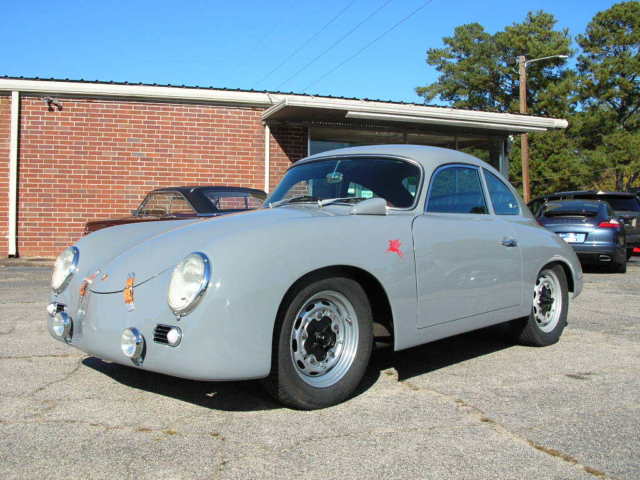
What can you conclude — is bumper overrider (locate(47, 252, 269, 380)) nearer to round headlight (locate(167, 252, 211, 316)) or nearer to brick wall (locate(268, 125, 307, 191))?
round headlight (locate(167, 252, 211, 316))

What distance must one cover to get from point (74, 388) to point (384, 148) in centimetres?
247

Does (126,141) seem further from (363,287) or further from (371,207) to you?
(363,287)

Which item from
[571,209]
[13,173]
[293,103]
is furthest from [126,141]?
[571,209]

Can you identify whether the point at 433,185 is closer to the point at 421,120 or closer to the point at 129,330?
the point at 129,330

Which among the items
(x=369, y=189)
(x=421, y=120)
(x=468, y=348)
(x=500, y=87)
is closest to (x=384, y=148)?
(x=369, y=189)

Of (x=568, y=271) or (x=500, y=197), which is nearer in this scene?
(x=500, y=197)

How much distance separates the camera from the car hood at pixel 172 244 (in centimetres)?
321

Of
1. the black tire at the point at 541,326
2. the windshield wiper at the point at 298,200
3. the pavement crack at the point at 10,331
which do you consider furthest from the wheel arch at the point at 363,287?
the pavement crack at the point at 10,331

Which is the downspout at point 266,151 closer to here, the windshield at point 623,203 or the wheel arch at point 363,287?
the windshield at point 623,203

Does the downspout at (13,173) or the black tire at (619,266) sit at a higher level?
the downspout at (13,173)

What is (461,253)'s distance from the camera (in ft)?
13.3

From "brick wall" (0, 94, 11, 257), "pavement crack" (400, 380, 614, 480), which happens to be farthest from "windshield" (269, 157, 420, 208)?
"brick wall" (0, 94, 11, 257)

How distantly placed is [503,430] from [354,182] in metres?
1.90

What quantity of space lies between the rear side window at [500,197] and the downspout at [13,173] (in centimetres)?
1069
